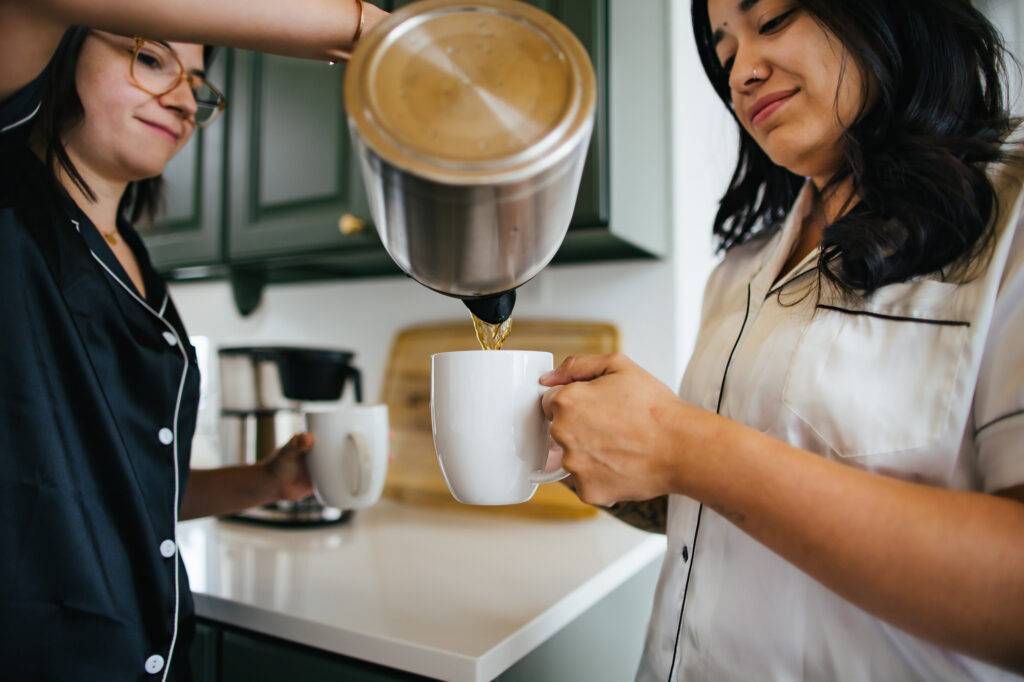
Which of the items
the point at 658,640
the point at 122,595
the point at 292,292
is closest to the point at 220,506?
the point at 122,595

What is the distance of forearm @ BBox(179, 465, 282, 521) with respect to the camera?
93 cm

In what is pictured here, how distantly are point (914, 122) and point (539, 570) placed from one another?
30.4 inches

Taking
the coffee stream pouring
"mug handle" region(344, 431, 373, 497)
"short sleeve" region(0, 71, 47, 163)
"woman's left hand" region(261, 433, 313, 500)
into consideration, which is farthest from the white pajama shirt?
"short sleeve" region(0, 71, 47, 163)

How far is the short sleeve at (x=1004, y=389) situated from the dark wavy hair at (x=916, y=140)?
0.04 meters

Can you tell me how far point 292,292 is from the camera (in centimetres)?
183

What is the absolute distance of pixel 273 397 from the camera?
1340 millimetres

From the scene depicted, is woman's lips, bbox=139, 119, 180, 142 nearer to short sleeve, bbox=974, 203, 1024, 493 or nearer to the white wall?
the white wall

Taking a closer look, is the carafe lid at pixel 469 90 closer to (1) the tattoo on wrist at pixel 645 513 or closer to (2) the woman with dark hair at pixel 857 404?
(2) the woman with dark hair at pixel 857 404

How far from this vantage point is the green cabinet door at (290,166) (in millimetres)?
1312

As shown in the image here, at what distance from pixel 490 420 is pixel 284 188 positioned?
1056 mm

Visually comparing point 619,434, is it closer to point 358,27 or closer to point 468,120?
point 468,120

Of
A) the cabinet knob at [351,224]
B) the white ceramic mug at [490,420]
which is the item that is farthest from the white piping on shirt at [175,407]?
the cabinet knob at [351,224]

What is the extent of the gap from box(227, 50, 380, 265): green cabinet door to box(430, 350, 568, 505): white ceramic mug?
0.73m

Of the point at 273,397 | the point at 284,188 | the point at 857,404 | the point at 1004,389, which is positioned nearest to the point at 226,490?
the point at 273,397
